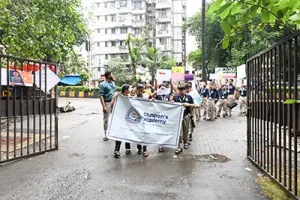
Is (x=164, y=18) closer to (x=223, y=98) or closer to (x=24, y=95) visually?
Result: (x=223, y=98)

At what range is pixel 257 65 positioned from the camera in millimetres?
6031

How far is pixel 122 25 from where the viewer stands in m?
59.1

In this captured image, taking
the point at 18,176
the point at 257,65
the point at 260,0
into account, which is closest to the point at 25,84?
→ the point at 18,176

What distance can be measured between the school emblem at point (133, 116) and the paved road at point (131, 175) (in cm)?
79

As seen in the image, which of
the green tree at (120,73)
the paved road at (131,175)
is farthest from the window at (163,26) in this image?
the paved road at (131,175)

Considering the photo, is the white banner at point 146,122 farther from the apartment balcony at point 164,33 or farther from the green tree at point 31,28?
the apartment balcony at point 164,33

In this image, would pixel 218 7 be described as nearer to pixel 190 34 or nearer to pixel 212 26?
pixel 212 26

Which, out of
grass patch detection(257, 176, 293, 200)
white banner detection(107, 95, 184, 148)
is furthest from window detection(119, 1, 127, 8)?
grass patch detection(257, 176, 293, 200)

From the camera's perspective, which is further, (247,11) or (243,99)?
(243,99)

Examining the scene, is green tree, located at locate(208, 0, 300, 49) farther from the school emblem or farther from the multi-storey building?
the multi-storey building

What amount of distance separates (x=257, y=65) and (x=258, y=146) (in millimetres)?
1577

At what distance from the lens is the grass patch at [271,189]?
452cm

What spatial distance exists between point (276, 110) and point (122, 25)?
56.4 metres

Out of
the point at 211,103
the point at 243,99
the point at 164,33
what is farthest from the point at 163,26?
the point at 211,103
